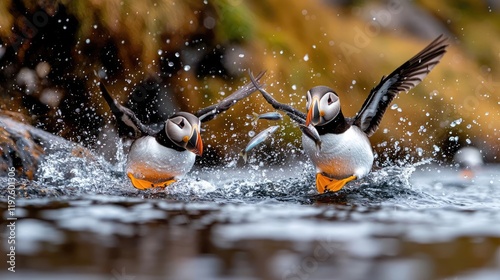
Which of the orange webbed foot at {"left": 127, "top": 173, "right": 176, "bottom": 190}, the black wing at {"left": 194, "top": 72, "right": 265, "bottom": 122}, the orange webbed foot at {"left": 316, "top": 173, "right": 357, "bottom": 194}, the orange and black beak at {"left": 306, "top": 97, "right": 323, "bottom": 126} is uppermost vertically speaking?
the black wing at {"left": 194, "top": 72, "right": 265, "bottom": 122}

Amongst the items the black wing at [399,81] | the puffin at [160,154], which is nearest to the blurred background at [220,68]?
the black wing at [399,81]

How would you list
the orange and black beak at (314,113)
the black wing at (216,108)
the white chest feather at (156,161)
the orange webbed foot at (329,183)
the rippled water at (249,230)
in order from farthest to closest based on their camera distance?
the black wing at (216,108)
the white chest feather at (156,161)
the orange webbed foot at (329,183)
the orange and black beak at (314,113)
the rippled water at (249,230)

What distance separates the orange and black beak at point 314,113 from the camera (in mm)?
4184

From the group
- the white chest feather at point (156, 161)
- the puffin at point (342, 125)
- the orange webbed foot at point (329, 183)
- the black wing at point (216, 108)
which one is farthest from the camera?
the black wing at point (216, 108)

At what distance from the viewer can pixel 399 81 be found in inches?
177

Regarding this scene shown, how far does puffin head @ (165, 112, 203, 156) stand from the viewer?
4344mm

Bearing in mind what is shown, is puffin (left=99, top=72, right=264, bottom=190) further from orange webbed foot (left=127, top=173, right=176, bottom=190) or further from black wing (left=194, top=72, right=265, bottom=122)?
black wing (left=194, top=72, right=265, bottom=122)

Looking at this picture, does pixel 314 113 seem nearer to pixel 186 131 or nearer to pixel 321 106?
pixel 321 106

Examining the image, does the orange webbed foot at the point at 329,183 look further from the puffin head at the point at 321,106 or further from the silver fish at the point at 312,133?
the puffin head at the point at 321,106

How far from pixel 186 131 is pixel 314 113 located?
779mm

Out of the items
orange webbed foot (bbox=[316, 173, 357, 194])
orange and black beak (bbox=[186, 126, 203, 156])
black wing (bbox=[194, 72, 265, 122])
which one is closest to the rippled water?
orange webbed foot (bbox=[316, 173, 357, 194])

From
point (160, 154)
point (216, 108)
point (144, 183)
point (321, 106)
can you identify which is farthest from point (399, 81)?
point (144, 183)

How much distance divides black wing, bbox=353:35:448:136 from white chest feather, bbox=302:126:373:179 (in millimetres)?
→ 197

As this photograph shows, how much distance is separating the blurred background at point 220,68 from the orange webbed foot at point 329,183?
1.05 metres
